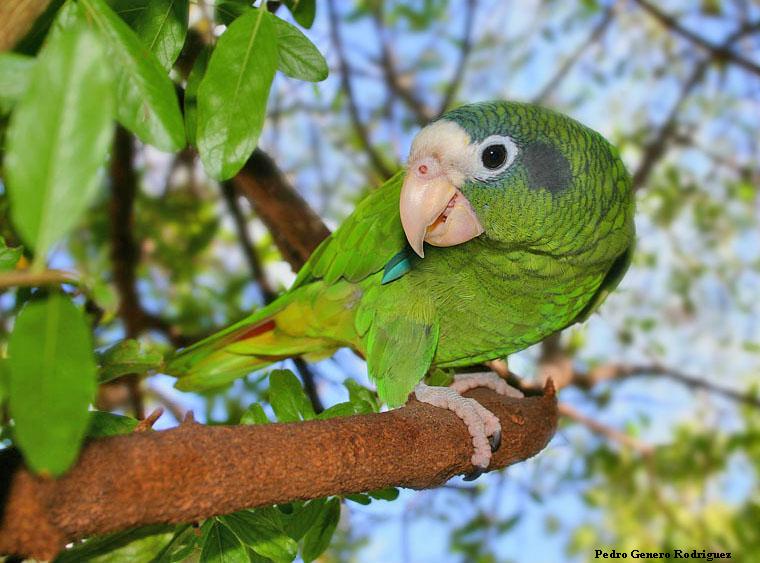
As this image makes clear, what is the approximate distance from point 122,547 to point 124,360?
290 mm

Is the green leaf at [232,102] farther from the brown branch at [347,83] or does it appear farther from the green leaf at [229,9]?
the brown branch at [347,83]

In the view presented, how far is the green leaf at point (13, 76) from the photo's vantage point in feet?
1.97

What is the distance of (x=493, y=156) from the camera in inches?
57.8

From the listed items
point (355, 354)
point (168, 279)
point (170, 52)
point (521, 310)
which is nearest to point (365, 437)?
point (170, 52)

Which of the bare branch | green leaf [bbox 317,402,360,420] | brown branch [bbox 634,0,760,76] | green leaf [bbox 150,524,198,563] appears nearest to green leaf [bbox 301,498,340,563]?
green leaf [bbox 317,402,360,420]

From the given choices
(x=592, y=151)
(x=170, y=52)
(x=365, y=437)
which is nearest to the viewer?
(x=170, y=52)

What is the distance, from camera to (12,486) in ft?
2.30

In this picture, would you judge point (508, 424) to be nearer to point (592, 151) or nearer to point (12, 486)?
point (592, 151)

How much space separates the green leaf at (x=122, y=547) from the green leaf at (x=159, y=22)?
0.69 m

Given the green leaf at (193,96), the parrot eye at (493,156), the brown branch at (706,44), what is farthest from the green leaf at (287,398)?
the brown branch at (706,44)

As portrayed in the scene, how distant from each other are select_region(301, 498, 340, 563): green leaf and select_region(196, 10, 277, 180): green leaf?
739mm

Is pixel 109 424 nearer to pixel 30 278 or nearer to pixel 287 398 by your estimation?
pixel 287 398

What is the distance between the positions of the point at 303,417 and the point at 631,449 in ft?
9.85

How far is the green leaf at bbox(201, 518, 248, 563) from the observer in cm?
103
